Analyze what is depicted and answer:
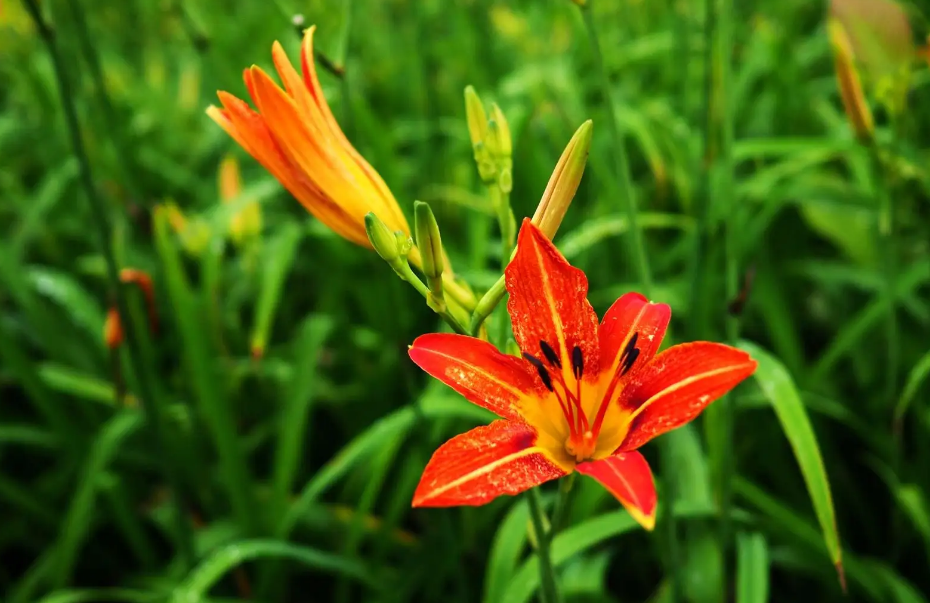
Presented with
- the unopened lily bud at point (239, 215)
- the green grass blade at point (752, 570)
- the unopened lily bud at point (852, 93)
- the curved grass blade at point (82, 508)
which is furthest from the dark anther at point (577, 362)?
the unopened lily bud at point (239, 215)

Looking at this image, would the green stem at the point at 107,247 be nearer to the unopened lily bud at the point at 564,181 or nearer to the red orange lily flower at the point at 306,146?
the red orange lily flower at the point at 306,146

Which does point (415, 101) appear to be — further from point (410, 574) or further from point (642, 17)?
point (410, 574)

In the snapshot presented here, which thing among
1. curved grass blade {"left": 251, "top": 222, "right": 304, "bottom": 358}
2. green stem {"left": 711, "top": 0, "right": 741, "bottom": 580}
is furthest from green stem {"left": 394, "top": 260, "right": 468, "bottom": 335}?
curved grass blade {"left": 251, "top": 222, "right": 304, "bottom": 358}

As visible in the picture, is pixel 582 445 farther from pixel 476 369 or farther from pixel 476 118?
pixel 476 118

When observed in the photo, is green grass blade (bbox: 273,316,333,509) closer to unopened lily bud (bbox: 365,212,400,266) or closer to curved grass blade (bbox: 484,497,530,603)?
curved grass blade (bbox: 484,497,530,603)

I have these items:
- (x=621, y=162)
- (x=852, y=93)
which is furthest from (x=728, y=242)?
(x=852, y=93)

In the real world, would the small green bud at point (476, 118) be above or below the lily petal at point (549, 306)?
above
